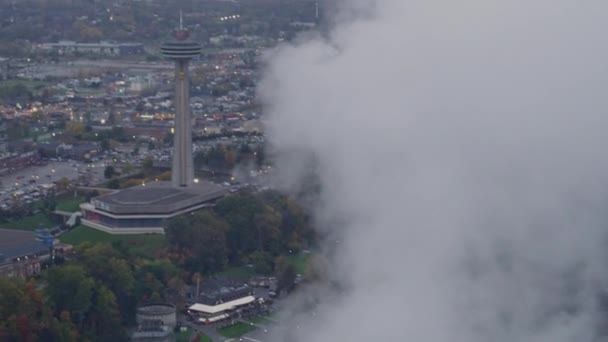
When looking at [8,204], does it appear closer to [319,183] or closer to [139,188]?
[139,188]

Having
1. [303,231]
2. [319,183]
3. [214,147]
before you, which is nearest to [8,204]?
[214,147]

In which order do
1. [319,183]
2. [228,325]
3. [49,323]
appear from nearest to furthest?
1. [319,183]
2. [49,323]
3. [228,325]

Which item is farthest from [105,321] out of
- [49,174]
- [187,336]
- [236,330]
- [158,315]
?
[49,174]

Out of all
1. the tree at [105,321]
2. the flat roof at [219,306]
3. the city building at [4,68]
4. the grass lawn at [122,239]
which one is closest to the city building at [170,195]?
the grass lawn at [122,239]

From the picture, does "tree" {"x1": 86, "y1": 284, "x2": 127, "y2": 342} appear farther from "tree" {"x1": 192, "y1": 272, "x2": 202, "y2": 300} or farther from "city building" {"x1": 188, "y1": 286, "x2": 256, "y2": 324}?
"tree" {"x1": 192, "y1": 272, "x2": 202, "y2": 300}

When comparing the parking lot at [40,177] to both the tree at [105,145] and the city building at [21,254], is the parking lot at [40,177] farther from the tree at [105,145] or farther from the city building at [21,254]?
the city building at [21,254]

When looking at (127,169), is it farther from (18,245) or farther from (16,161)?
(18,245)

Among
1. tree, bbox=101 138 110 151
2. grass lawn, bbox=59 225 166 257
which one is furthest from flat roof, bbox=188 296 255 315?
tree, bbox=101 138 110 151
